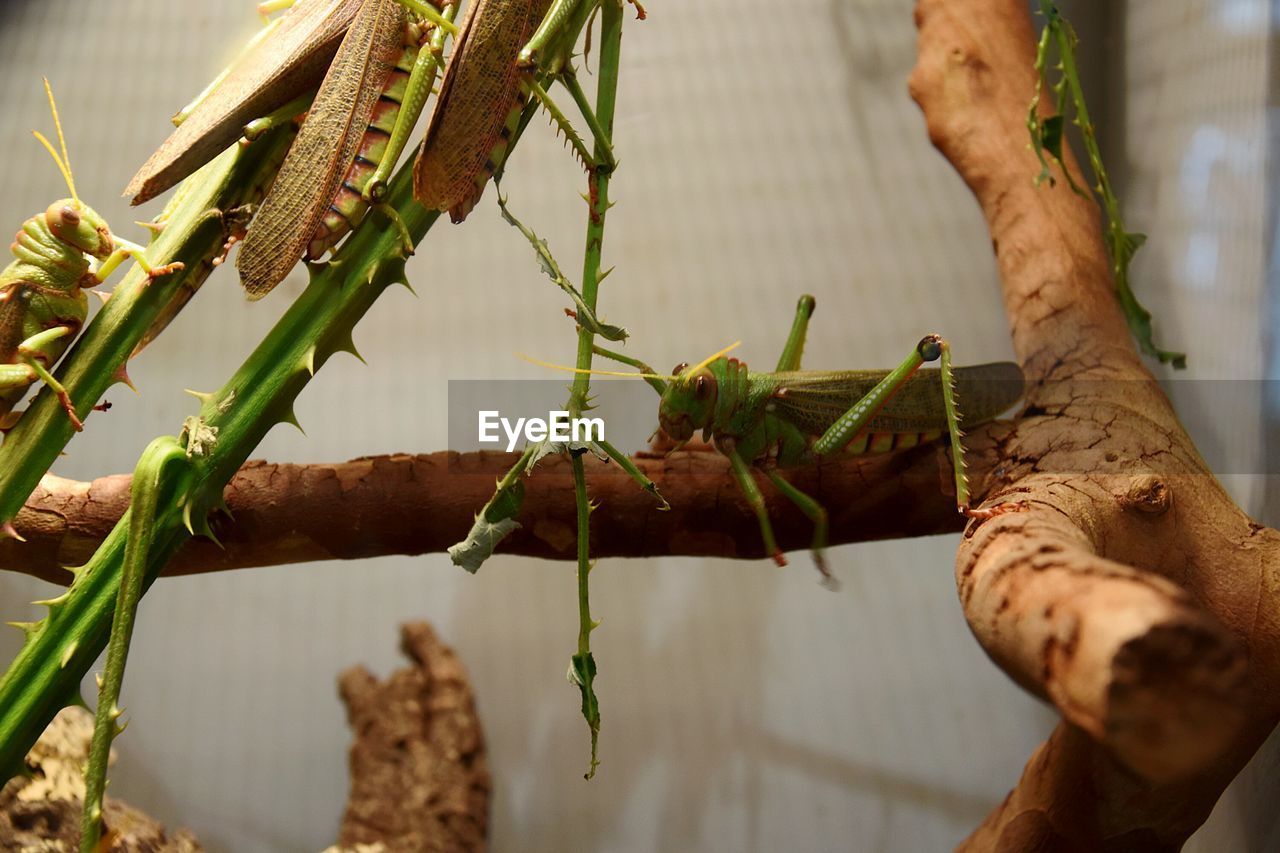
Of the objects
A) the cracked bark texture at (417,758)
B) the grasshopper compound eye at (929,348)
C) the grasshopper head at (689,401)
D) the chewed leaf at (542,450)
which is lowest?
the cracked bark texture at (417,758)

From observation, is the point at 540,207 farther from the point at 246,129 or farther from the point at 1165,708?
the point at 1165,708

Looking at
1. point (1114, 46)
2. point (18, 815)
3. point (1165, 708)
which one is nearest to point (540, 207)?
point (1114, 46)

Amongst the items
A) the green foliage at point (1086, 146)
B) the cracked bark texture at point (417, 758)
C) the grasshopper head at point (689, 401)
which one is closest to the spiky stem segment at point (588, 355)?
the grasshopper head at point (689, 401)

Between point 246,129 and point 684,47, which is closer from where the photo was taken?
point 246,129

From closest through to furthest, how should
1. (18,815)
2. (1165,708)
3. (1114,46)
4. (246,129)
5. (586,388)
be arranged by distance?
1. (1165,708)
2. (586,388)
3. (246,129)
4. (18,815)
5. (1114,46)

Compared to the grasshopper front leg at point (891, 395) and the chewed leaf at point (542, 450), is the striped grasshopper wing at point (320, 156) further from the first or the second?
the grasshopper front leg at point (891, 395)

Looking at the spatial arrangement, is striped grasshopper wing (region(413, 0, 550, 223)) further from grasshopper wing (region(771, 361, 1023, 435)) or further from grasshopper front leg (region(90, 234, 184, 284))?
grasshopper wing (region(771, 361, 1023, 435))

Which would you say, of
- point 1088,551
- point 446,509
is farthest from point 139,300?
point 1088,551
